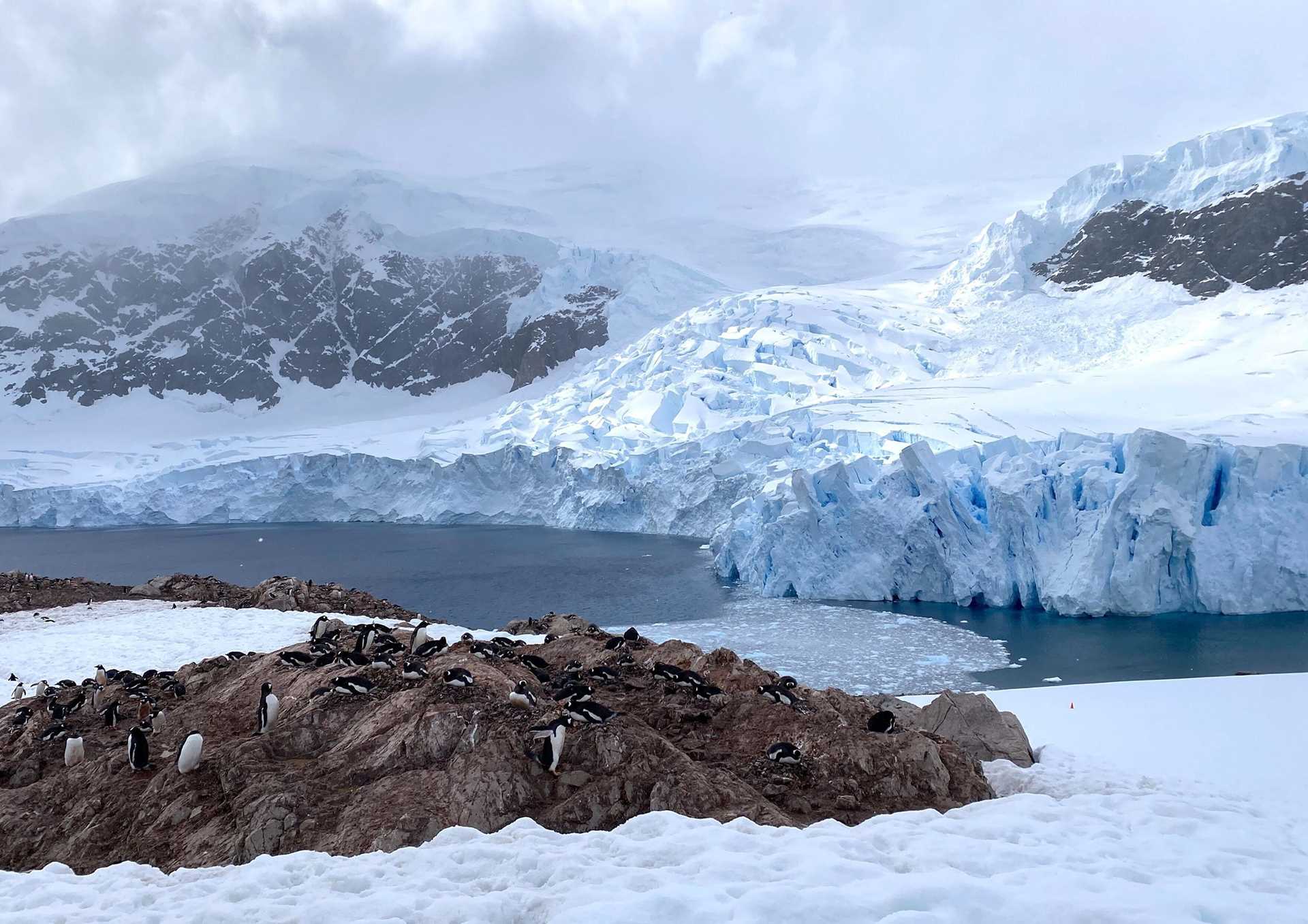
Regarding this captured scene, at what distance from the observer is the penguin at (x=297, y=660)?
803 centimetres

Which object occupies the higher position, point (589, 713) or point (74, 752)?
point (589, 713)

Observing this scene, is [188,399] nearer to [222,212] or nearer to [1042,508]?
[222,212]

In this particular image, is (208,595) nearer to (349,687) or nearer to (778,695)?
(349,687)

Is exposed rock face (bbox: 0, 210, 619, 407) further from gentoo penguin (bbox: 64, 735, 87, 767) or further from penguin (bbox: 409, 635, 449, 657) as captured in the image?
gentoo penguin (bbox: 64, 735, 87, 767)

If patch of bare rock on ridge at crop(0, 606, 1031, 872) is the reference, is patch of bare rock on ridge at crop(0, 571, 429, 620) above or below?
below

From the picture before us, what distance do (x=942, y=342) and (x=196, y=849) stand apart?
4960 centimetres

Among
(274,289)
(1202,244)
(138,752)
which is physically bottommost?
(138,752)

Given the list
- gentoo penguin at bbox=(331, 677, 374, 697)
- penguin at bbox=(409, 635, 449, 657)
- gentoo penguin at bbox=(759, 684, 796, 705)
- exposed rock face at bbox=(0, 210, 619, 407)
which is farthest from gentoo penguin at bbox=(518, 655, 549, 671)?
exposed rock face at bbox=(0, 210, 619, 407)

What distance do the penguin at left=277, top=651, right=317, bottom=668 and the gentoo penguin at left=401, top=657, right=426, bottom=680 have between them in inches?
53.5

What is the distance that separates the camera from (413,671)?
23.1 ft

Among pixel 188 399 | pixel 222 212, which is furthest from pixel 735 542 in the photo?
pixel 222 212

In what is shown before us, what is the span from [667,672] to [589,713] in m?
1.89

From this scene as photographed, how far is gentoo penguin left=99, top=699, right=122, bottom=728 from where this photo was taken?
286 inches

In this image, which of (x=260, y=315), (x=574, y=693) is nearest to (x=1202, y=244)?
(x=574, y=693)
